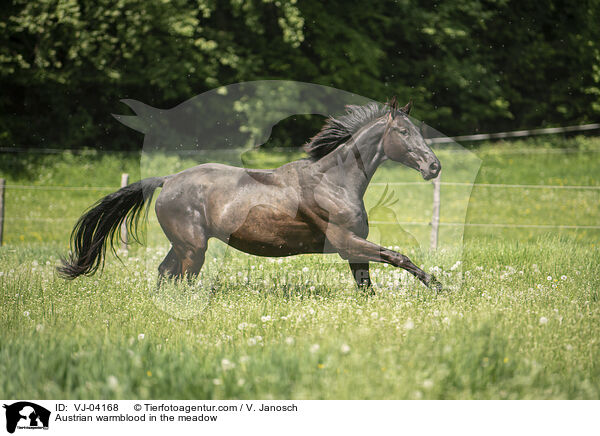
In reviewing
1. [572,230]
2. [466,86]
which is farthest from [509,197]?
[466,86]

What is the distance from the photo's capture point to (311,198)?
4.78 m

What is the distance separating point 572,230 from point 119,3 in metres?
12.0

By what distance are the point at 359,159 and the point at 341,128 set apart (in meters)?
0.35

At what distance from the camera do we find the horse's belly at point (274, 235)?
478 centimetres

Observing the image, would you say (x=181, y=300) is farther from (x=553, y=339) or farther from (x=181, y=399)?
(x=553, y=339)

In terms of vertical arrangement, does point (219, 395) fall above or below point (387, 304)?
above

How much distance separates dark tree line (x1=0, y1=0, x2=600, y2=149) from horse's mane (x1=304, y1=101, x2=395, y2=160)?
905cm

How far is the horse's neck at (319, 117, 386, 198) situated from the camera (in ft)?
15.5

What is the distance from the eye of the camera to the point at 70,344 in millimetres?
3482

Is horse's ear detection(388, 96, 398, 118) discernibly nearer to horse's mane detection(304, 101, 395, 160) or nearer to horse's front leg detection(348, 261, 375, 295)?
horse's mane detection(304, 101, 395, 160)

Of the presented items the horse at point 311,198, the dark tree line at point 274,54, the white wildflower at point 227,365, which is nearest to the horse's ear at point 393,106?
the horse at point 311,198
